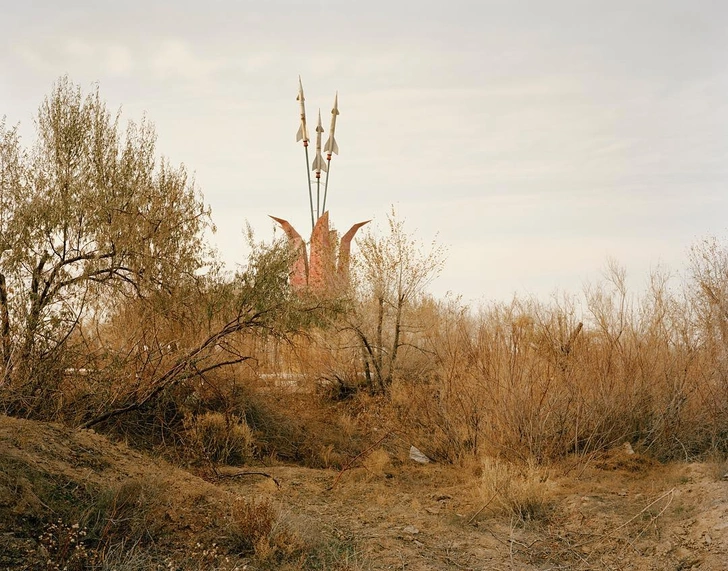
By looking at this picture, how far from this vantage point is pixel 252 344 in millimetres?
13633

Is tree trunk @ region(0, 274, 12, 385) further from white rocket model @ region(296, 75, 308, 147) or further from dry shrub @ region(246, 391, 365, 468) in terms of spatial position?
white rocket model @ region(296, 75, 308, 147)

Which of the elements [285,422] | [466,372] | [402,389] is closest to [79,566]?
[466,372]

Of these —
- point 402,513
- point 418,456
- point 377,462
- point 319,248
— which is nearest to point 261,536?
point 402,513

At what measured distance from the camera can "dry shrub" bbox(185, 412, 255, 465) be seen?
34.5ft

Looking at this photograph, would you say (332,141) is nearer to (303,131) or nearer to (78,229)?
(303,131)

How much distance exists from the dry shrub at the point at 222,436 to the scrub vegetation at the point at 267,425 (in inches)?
1.6

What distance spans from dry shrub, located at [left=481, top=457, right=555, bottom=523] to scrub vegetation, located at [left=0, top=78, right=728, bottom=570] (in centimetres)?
3

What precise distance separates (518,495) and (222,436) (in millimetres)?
4795

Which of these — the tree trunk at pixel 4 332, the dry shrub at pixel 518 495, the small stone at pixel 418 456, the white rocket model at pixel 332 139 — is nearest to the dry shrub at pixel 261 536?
the dry shrub at pixel 518 495

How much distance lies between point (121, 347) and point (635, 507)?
7243 mm

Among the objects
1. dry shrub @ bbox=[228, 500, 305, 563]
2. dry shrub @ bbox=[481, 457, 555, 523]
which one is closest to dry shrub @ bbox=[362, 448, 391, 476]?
dry shrub @ bbox=[481, 457, 555, 523]

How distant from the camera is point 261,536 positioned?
6.08 m

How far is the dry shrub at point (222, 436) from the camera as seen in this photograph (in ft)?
34.5

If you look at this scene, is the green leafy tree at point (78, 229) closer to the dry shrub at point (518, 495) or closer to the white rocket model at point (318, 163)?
the dry shrub at point (518, 495)
